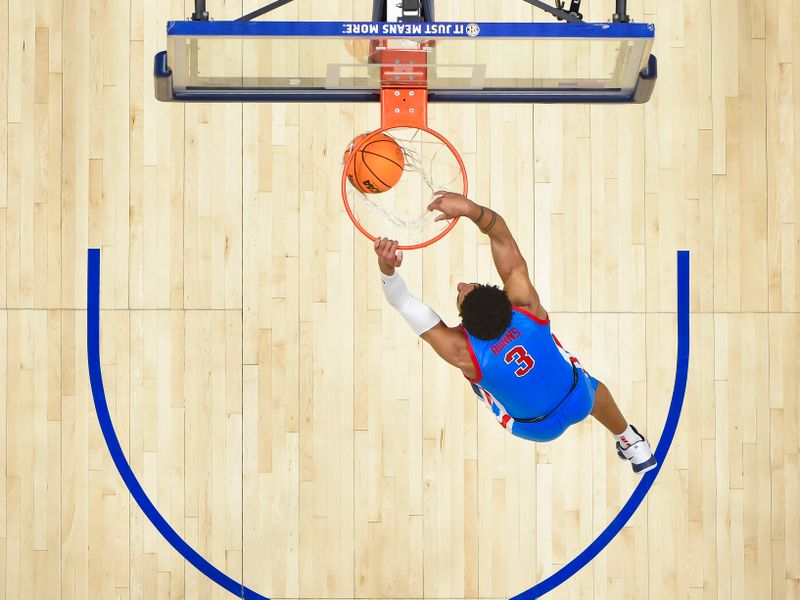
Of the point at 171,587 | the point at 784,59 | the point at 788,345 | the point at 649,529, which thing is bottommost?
the point at 171,587

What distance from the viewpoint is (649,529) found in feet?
19.7

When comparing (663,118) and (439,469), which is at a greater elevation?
(663,118)

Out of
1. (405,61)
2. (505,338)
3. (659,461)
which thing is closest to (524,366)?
(505,338)

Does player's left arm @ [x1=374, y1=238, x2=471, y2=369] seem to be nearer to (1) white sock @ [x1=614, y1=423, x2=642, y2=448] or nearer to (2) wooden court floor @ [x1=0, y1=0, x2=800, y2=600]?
(1) white sock @ [x1=614, y1=423, x2=642, y2=448]

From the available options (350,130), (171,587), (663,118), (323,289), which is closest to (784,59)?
(663,118)

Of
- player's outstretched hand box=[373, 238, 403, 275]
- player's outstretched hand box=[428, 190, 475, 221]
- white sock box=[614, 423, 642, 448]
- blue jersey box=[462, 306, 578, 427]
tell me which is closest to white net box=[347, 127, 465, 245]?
player's outstretched hand box=[428, 190, 475, 221]

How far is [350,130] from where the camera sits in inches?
243

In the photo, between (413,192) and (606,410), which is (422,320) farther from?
(606,410)

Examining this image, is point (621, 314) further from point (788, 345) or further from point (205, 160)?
point (205, 160)

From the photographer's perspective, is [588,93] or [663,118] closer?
[588,93]

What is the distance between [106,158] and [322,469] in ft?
8.64

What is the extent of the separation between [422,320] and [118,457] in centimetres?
270

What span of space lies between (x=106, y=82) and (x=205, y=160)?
2.95 ft

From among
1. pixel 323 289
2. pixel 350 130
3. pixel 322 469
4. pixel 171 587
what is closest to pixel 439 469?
pixel 322 469
